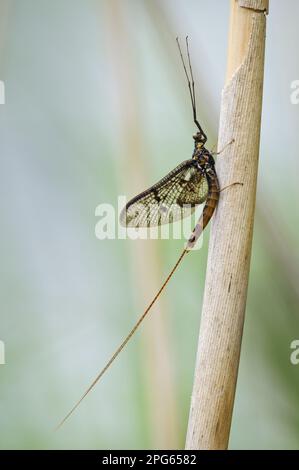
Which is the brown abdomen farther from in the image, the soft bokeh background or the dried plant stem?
the soft bokeh background

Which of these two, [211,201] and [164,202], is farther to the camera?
[164,202]

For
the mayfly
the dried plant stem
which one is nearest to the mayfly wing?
the mayfly

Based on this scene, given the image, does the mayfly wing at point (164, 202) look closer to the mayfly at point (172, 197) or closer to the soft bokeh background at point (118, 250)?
the mayfly at point (172, 197)

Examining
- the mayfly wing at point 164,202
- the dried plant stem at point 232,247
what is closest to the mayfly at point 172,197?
the mayfly wing at point 164,202

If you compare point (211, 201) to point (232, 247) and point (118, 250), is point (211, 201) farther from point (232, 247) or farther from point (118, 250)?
point (118, 250)

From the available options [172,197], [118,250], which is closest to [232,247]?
[172,197]

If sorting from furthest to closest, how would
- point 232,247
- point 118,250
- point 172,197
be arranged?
point 118,250, point 172,197, point 232,247
